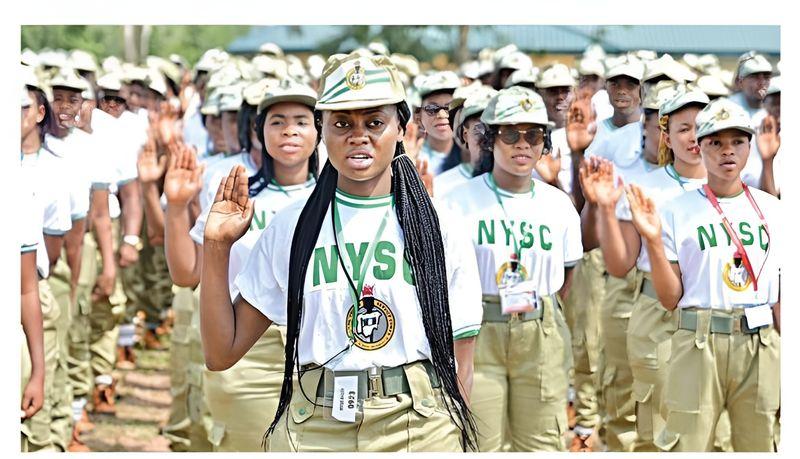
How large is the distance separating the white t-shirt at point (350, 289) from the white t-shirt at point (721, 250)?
6.78 feet

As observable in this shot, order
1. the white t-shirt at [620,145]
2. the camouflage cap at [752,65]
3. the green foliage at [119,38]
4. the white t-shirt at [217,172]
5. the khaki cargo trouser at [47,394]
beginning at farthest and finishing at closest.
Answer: the green foliage at [119,38] → the camouflage cap at [752,65] → the white t-shirt at [620,145] → the white t-shirt at [217,172] → the khaki cargo trouser at [47,394]

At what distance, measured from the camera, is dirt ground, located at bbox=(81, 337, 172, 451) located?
8751 millimetres

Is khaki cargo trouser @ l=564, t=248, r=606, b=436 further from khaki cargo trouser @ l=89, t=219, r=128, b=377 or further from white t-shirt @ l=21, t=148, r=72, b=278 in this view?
white t-shirt @ l=21, t=148, r=72, b=278

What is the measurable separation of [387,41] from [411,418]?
13055 millimetres

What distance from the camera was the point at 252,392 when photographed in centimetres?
686

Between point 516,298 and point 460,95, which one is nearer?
point 516,298

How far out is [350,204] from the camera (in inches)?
196

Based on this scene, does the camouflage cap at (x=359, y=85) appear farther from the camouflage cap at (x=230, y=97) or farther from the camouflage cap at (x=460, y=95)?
the camouflage cap at (x=230, y=97)

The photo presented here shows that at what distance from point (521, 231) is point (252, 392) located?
169 centimetres

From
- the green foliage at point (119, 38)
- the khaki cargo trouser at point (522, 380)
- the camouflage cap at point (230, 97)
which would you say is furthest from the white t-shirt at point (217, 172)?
the green foliage at point (119, 38)

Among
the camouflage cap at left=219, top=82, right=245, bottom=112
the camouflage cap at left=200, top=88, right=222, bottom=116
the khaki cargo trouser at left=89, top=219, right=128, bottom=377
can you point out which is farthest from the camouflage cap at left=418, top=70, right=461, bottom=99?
the khaki cargo trouser at left=89, top=219, right=128, bottom=377

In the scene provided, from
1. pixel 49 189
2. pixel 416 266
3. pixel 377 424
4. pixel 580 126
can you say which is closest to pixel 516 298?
pixel 580 126

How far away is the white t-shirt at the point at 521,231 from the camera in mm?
7016

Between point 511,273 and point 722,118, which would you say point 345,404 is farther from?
point 722,118
